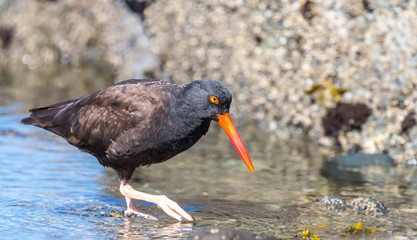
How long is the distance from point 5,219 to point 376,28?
5681 millimetres

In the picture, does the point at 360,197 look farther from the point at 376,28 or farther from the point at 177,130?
the point at 376,28

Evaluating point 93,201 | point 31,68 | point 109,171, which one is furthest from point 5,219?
point 31,68

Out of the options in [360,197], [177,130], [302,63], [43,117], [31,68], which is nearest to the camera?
[177,130]

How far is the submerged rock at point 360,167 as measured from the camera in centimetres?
783

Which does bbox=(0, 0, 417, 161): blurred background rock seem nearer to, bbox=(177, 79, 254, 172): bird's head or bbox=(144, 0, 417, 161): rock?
bbox=(144, 0, 417, 161): rock

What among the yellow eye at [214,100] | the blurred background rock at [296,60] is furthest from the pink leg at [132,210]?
the blurred background rock at [296,60]

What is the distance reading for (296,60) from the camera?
9922 mm

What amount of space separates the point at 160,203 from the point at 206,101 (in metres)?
1.08

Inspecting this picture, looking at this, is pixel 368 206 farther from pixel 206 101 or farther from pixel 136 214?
pixel 136 214

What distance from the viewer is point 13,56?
682 inches

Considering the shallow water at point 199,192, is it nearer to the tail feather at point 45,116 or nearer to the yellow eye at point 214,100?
the tail feather at point 45,116

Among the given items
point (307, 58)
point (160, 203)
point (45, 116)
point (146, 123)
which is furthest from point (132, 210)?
point (307, 58)

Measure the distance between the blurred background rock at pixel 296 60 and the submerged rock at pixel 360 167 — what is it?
28 centimetres

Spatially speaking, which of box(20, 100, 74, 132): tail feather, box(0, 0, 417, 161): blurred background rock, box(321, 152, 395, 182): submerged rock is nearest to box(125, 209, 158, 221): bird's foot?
box(20, 100, 74, 132): tail feather
